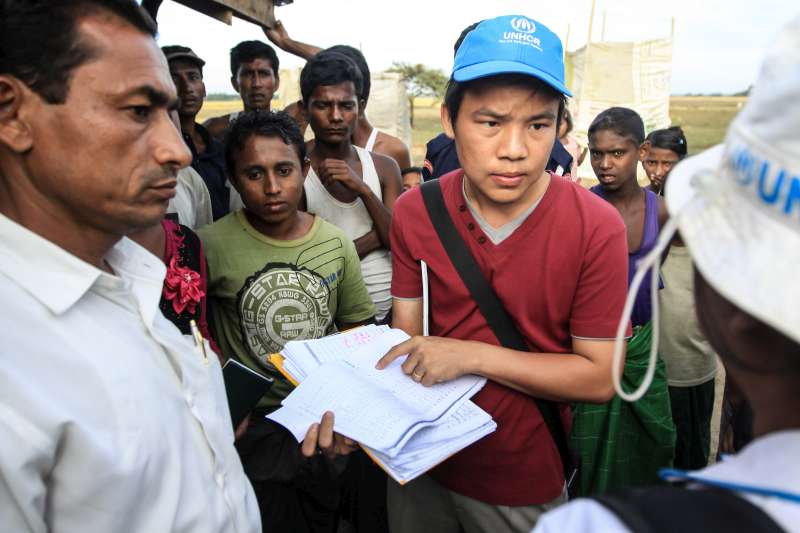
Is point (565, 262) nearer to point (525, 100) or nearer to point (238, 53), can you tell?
point (525, 100)

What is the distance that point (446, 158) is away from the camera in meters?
4.06

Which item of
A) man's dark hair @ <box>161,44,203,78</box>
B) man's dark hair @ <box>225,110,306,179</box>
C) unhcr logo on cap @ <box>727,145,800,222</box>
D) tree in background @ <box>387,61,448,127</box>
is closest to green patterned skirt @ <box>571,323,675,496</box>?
man's dark hair @ <box>225,110,306,179</box>

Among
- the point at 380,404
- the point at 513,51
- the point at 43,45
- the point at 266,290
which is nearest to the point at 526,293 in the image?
the point at 380,404

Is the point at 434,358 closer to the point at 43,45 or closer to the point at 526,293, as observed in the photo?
the point at 526,293

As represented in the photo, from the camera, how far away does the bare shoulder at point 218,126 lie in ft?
14.1

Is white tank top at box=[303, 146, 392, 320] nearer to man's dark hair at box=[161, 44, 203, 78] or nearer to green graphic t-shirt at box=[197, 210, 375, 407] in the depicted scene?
green graphic t-shirt at box=[197, 210, 375, 407]

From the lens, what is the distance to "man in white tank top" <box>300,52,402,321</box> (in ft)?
9.74

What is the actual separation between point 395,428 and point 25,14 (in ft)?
4.07

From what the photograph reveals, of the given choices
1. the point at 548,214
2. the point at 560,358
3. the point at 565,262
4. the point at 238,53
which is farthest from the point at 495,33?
the point at 238,53

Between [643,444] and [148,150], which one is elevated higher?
[148,150]

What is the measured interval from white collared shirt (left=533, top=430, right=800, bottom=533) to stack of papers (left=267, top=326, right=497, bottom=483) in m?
0.70

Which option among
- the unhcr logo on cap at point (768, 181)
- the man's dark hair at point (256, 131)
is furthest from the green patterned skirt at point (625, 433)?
the unhcr logo on cap at point (768, 181)

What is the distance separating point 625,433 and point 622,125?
203 centimetres

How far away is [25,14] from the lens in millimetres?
1043
